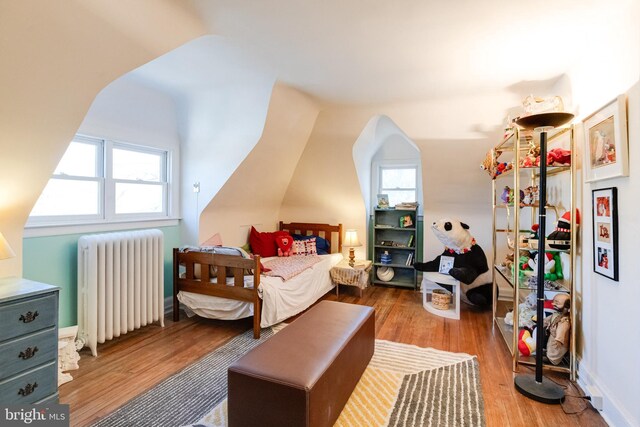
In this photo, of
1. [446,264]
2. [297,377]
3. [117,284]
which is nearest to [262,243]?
[117,284]

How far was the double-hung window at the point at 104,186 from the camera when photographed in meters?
2.57

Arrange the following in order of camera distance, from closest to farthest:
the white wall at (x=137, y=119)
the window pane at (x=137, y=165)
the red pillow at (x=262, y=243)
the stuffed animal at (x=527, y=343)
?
the stuffed animal at (x=527, y=343) < the white wall at (x=137, y=119) < the window pane at (x=137, y=165) < the red pillow at (x=262, y=243)

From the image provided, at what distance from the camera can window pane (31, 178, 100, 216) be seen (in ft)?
8.18

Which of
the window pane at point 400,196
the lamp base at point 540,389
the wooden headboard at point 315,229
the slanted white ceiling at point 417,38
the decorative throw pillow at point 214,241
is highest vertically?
the slanted white ceiling at point 417,38

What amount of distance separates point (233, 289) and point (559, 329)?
258cm

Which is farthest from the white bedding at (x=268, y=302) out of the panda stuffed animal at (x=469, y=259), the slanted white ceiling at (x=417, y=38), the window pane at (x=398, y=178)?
the window pane at (x=398, y=178)

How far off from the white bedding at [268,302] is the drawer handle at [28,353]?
1458 millimetres

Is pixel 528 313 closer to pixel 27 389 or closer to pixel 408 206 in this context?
pixel 408 206

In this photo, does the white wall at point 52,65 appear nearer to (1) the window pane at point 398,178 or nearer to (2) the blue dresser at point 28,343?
(2) the blue dresser at point 28,343

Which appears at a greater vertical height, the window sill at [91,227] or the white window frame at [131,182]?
the white window frame at [131,182]

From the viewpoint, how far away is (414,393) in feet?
6.82

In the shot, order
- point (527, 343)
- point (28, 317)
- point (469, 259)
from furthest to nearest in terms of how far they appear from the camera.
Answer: point (469, 259), point (527, 343), point (28, 317)

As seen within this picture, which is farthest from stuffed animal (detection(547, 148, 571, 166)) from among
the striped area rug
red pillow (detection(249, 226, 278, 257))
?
red pillow (detection(249, 226, 278, 257))

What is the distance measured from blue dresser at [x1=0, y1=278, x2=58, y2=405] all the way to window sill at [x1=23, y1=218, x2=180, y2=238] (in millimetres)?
564
